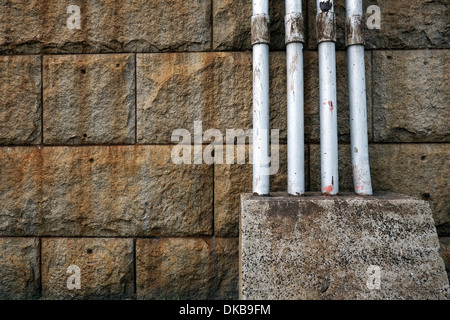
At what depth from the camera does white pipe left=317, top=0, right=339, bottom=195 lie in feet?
8.14

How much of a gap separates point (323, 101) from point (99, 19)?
6.68 feet

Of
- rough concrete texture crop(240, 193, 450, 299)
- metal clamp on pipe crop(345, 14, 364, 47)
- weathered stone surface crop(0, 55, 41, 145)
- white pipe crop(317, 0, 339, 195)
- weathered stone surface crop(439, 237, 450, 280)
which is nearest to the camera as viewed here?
rough concrete texture crop(240, 193, 450, 299)

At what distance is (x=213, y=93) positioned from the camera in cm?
285

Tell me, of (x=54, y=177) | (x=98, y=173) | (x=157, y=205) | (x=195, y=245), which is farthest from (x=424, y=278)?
(x=54, y=177)

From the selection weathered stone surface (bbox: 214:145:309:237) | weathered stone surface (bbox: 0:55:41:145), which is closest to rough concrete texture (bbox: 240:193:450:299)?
weathered stone surface (bbox: 214:145:309:237)

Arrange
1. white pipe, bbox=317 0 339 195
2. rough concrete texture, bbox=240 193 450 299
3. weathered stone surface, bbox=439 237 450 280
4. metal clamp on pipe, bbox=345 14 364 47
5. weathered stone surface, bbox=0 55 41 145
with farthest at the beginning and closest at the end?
weathered stone surface, bbox=0 55 41 145 < weathered stone surface, bbox=439 237 450 280 < metal clamp on pipe, bbox=345 14 364 47 < white pipe, bbox=317 0 339 195 < rough concrete texture, bbox=240 193 450 299

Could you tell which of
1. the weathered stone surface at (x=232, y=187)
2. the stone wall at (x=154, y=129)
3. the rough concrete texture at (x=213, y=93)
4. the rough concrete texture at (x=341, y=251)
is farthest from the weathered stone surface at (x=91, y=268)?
the rough concrete texture at (x=341, y=251)

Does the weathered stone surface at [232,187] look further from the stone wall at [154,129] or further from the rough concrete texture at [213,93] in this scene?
the rough concrete texture at [213,93]

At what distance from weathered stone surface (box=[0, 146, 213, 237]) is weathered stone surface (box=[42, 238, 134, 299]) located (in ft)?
0.34

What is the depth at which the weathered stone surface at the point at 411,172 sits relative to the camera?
2809 millimetres

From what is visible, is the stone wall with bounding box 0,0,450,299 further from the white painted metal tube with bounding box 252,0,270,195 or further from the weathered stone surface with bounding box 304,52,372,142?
the white painted metal tube with bounding box 252,0,270,195

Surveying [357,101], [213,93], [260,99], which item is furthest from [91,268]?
[357,101]

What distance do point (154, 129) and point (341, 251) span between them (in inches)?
69.5

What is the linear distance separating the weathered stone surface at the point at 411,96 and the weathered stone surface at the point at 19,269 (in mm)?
3161
